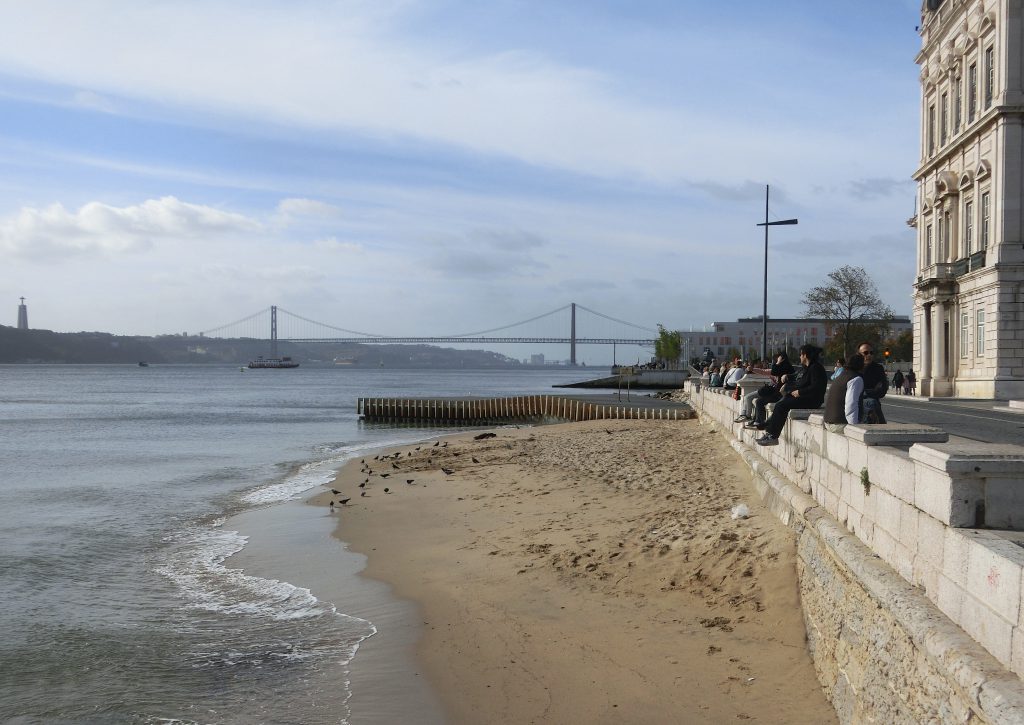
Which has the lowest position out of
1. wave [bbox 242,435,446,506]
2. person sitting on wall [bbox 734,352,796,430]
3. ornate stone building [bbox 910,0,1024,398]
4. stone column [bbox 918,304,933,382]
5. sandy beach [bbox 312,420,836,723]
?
wave [bbox 242,435,446,506]

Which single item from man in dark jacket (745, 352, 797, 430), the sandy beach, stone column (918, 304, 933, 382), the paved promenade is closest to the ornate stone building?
stone column (918, 304, 933, 382)

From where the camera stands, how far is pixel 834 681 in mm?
6590

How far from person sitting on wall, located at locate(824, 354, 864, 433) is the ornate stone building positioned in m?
25.7

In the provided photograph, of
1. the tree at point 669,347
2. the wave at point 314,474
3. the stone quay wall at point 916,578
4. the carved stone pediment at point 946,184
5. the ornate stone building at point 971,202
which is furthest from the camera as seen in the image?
the tree at point 669,347

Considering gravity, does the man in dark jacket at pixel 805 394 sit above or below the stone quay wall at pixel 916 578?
above

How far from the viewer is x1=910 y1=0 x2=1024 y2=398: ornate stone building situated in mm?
30469

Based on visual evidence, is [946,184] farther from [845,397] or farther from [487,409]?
[845,397]

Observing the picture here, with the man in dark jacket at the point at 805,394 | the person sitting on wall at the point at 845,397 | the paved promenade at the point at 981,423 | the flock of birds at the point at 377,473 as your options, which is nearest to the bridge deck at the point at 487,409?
the flock of birds at the point at 377,473

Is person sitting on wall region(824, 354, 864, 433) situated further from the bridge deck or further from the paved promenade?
the bridge deck

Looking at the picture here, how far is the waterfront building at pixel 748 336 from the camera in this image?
128 meters

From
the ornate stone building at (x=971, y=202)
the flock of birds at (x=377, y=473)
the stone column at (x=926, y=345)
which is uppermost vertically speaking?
the ornate stone building at (x=971, y=202)

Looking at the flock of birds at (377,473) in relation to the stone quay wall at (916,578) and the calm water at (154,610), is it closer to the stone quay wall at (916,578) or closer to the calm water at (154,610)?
the calm water at (154,610)

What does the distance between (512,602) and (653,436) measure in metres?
15.1

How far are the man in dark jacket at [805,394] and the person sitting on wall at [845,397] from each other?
2.51 m
